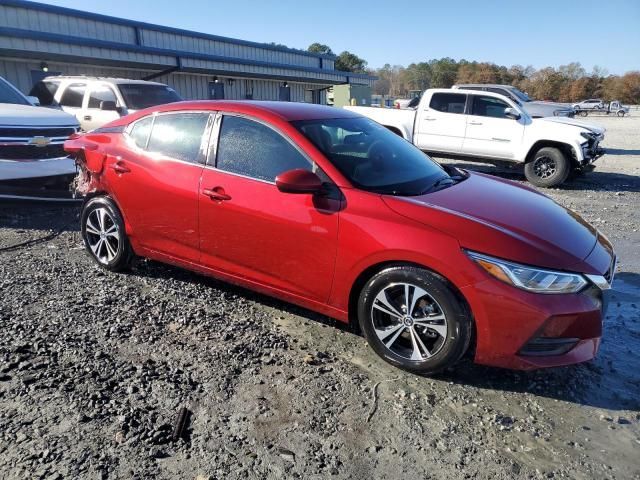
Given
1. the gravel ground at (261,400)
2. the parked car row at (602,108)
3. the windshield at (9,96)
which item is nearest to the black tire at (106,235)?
the gravel ground at (261,400)

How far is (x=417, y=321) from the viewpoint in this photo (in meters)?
3.20

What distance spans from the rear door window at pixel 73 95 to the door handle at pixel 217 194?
8.85 metres

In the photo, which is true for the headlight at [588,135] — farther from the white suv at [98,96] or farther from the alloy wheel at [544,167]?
the white suv at [98,96]

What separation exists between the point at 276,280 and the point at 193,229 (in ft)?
2.97

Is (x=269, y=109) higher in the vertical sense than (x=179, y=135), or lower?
higher

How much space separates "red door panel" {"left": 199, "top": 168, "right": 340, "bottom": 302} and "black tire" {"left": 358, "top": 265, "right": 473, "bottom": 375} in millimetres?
373

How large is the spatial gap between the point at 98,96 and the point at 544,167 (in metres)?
9.82

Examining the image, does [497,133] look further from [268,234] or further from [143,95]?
[268,234]

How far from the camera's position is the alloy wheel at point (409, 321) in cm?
314

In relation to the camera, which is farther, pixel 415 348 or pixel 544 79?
pixel 544 79

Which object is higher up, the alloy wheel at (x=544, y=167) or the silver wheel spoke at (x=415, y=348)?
the alloy wheel at (x=544, y=167)

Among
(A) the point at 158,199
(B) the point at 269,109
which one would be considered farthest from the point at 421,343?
(A) the point at 158,199

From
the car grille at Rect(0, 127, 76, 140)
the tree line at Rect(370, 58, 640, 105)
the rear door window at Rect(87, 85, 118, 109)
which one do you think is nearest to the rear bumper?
the car grille at Rect(0, 127, 76, 140)

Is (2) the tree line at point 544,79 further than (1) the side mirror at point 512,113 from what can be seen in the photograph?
Yes
